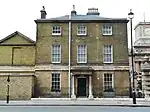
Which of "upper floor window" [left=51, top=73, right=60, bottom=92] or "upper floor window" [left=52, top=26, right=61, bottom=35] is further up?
"upper floor window" [left=52, top=26, right=61, bottom=35]

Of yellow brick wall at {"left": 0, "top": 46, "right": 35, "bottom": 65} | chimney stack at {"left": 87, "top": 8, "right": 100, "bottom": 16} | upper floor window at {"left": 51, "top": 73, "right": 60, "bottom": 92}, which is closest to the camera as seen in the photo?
upper floor window at {"left": 51, "top": 73, "right": 60, "bottom": 92}

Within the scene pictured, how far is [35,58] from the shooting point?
1492 inches

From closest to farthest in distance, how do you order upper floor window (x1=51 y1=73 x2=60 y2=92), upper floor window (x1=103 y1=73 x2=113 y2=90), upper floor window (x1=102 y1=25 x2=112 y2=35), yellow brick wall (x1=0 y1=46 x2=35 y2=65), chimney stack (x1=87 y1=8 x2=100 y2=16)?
upper floor window (x1=103 y1=73 x2=113 y2=90) < upper floor window (x1=51 y1=73 x2=60 y2=92) < upper floor window (x1=102 y1=25 x2=112 y2=35) < yellow brick wall (x1=0 y1=46 x2=35 y2=65) < chimney stack (x1=87 y1=8 x2=100 y2=16)

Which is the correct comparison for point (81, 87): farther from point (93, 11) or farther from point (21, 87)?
point (93, 11)

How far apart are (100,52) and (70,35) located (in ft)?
14.5

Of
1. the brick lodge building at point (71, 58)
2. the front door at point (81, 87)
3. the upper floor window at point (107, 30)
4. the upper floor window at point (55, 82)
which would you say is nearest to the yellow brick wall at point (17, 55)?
the brick lodge building at point (71, 58)

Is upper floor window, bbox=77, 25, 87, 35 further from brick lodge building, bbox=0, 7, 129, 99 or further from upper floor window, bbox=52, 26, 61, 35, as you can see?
upper floor window, bbox=52, 26, 61, 35

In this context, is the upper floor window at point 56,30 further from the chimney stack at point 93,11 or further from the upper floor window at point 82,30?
the chimney stack at point 93,11

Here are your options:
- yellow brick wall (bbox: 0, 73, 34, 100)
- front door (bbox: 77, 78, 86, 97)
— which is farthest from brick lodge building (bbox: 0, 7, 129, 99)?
yellow brick wall (bbox: 0, 73, 34, 100)

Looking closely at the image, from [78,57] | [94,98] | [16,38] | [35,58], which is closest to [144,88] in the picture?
[94,98]

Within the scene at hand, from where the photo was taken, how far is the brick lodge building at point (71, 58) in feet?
120

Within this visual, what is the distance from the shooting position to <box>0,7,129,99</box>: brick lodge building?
36.5 m

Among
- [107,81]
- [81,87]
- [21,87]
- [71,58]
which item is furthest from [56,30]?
[107,81]

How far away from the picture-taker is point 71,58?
37.3m
